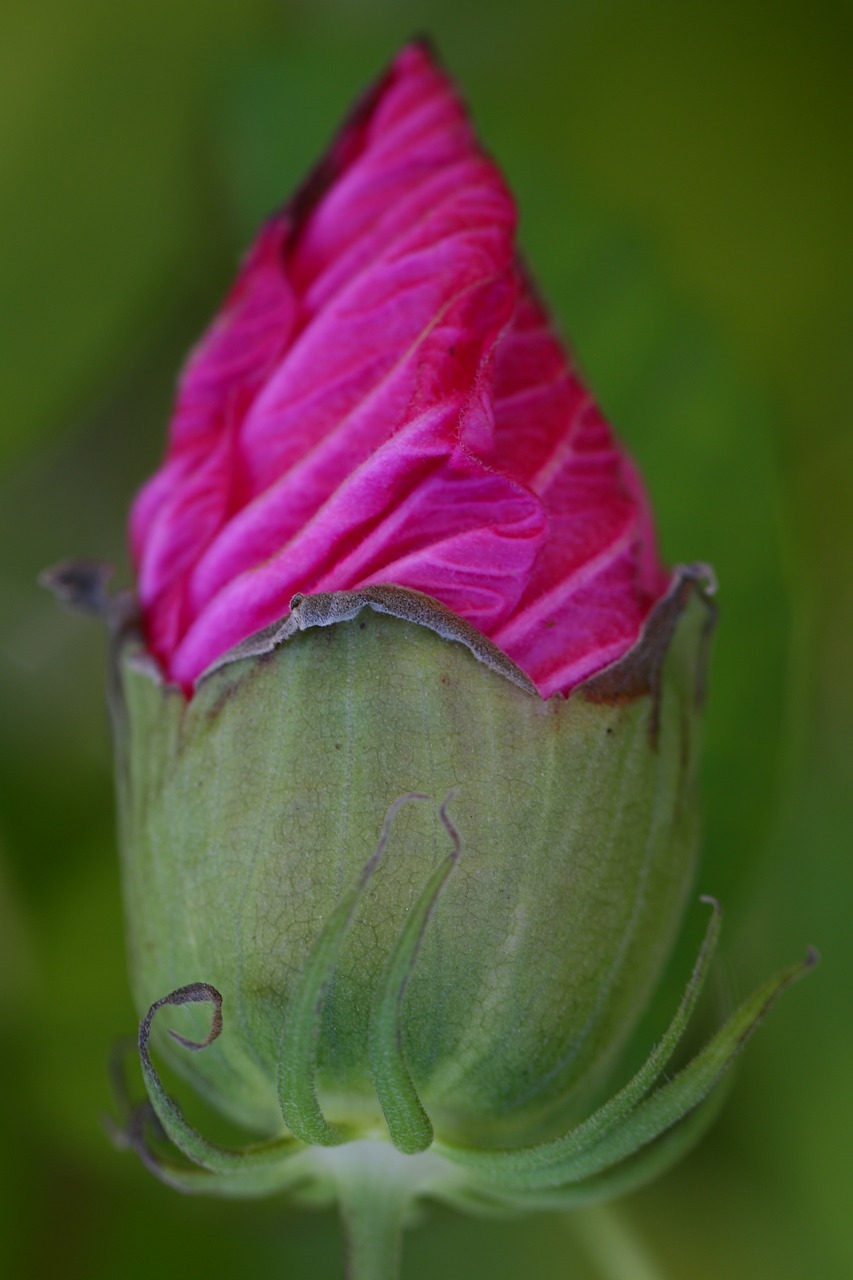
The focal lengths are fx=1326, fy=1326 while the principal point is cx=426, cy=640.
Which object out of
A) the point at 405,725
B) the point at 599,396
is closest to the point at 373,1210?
the point at 405,725

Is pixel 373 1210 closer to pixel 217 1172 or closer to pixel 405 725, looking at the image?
pixel 217 1172

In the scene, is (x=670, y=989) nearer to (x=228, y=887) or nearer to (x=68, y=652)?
(x=228, y=887)

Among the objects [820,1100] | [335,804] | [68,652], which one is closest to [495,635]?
[335,804]

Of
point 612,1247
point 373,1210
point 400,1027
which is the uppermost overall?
point 400,1027

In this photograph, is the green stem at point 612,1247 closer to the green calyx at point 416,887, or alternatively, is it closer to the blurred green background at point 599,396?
the blurred green background at point 599,396

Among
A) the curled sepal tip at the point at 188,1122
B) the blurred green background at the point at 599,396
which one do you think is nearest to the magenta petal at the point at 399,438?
the curled sepal tip at the point at 188,1122

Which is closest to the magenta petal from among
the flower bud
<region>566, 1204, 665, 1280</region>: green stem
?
the flower bud
